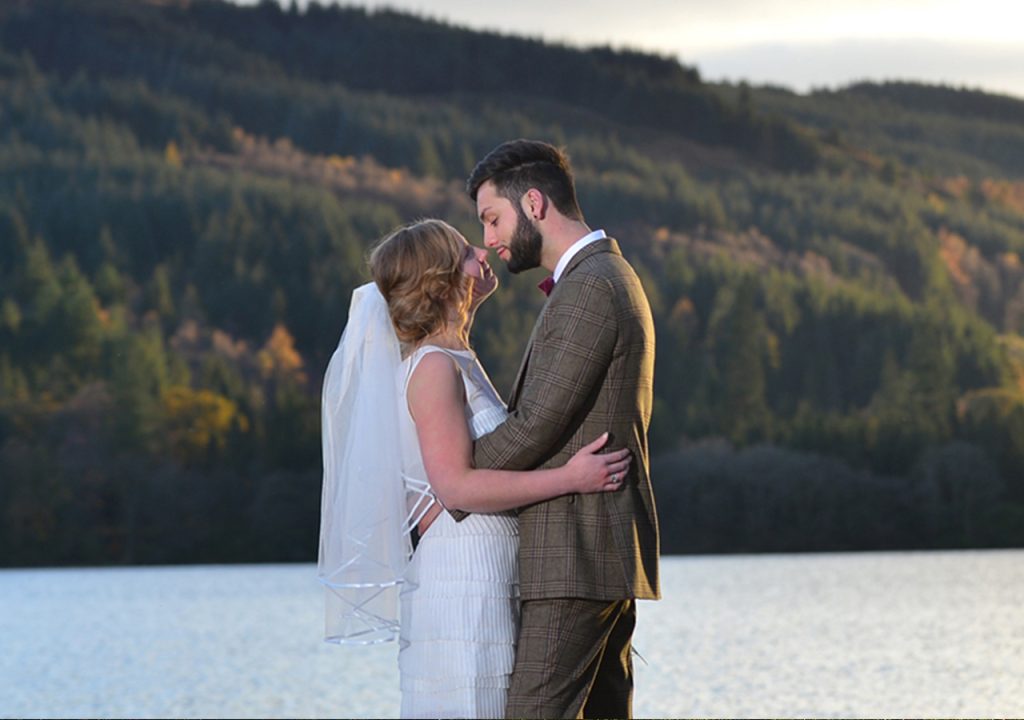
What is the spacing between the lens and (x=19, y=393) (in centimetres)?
8538

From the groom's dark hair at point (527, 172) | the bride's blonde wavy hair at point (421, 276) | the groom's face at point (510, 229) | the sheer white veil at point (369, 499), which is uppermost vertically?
the groom's dark hair at point (527, 172)

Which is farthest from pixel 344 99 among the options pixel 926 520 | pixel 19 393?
pixel 926 520

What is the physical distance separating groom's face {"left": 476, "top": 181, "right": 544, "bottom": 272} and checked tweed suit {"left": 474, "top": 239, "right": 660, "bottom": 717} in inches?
6.2

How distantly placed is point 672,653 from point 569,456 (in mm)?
23330

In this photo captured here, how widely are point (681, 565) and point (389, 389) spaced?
64.3m

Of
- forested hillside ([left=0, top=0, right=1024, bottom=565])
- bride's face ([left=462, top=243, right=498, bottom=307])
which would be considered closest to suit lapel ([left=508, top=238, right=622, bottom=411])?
bride's face ([left=462, top=243, right=498, bottom=307])

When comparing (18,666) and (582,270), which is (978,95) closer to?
(18,666)

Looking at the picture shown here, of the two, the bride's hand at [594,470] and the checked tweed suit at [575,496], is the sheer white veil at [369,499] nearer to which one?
the checked tweed suit at [575,496]

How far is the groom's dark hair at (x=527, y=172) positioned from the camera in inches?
168

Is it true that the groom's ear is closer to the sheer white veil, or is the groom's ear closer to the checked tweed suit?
the checked tweed suit

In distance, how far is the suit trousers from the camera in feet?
13.5

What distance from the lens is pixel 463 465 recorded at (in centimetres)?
419

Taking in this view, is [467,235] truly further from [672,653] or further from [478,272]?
[478,272]

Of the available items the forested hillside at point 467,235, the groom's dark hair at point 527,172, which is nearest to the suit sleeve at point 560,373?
the groom's dark hair at point 527,172
